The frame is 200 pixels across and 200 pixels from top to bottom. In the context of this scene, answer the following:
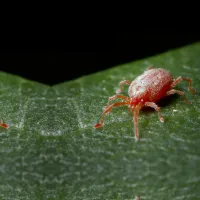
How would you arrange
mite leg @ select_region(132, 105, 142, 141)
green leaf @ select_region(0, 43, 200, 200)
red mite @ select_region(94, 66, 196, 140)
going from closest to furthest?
green leaf @ select_region(0, 43, 200, 200) → mite leg @ select_region(132, 105, 142, 141) → red mite @ select_region(94, 66, 196, 140)

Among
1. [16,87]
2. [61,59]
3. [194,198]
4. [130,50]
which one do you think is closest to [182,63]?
[130,50]

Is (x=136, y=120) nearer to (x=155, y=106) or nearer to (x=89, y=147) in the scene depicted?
(x=155, y=106)

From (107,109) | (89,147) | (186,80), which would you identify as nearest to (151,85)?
(186,80)

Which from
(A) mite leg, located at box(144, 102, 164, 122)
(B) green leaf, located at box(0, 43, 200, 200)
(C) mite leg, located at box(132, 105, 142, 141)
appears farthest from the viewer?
(A) mite leg, located at box(144, 102, 164, 122)

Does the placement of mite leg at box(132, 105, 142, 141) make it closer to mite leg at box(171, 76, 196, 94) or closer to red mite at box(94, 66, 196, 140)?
red mite at box(94, 66, 196, 140)

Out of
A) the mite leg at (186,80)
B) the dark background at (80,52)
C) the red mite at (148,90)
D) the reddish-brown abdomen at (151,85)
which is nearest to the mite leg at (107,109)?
the red mite at (148,90)

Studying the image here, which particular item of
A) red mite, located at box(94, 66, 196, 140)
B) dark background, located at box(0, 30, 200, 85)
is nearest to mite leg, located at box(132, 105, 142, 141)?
red mite, located at box(94, 66, 196, 140)
